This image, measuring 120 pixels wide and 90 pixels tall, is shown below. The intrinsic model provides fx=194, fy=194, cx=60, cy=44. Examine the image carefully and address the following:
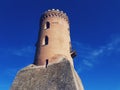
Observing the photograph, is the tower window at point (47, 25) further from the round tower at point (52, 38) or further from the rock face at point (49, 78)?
the rock face at point (49, 78)

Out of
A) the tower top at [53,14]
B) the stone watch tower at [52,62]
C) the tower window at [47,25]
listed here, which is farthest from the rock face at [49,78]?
the tower top at [53,14]

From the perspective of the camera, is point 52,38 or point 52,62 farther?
point 52,38

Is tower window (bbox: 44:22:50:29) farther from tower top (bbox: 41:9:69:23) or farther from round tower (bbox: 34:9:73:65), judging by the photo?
tower top (bbox: 41:9:69:23)

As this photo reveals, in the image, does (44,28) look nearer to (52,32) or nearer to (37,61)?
(52,32)

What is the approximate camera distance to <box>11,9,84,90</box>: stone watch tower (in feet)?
57.0

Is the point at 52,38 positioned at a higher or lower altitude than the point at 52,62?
higher

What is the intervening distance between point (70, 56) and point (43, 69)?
3832 millimetres

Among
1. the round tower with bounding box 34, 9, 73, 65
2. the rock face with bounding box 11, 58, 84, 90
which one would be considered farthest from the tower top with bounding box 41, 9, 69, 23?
the rock face with bounding box 11, 58, 84, 90

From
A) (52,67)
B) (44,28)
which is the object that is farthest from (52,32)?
(52,67)

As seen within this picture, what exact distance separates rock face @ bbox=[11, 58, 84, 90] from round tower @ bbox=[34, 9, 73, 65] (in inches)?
43.3

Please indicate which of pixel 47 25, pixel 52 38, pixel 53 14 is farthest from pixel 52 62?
pixel 53 14

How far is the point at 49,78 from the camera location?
59.2 ft

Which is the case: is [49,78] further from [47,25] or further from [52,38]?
[47,25]

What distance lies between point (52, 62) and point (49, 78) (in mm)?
2108
